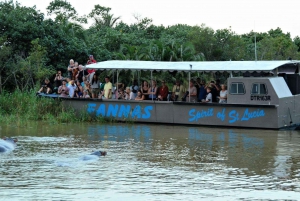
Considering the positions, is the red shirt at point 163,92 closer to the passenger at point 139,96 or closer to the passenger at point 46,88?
the passenger at point 139,96

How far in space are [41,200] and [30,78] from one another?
17657mm

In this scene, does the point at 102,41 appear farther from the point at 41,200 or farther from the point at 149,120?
the point at 41,200

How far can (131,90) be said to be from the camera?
80.0 feet

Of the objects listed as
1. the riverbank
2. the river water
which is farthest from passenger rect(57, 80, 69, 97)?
the river water

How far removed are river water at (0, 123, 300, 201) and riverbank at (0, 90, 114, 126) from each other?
227 centimetres

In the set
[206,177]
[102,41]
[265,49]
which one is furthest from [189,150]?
[265,49]

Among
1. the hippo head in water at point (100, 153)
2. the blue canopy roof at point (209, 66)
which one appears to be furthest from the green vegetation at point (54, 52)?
the hippo head in water at point (100, 153)

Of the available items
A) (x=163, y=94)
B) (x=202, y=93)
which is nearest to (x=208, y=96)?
(x=202, y=93)

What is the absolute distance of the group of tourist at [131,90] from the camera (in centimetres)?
2292

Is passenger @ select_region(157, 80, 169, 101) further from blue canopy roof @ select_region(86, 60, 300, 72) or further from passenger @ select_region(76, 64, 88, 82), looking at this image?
passenger @ select_region(76, 64, 88, 82)

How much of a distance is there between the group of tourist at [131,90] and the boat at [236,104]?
1.80ft

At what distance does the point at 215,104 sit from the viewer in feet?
71.6

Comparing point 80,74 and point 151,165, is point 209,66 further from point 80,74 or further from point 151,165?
point 151,165

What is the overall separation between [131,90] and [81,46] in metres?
8.14
